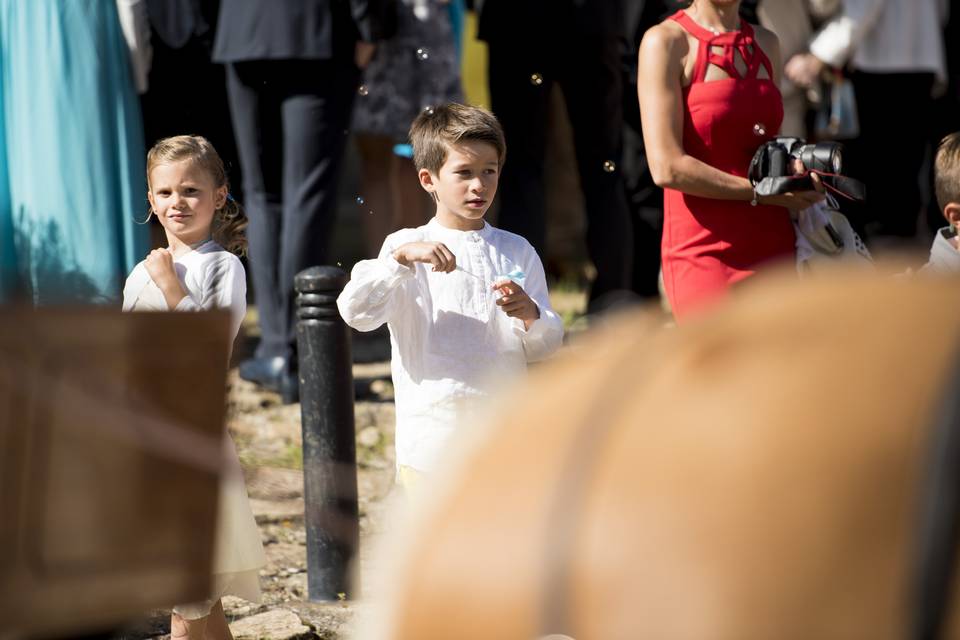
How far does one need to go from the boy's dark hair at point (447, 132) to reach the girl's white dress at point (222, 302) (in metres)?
0.56

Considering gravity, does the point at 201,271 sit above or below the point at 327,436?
above

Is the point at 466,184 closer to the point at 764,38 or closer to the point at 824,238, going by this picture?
the point at 824,238

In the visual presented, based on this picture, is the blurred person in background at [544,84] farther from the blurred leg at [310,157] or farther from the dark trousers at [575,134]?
the blurred leg at [310,157]

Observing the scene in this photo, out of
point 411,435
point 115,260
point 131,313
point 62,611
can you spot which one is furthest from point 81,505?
point 115,260

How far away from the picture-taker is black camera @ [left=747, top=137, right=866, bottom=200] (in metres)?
3.71

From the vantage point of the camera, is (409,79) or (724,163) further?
(409,79)

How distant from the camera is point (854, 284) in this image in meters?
1.30

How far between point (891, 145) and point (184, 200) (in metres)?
4.44

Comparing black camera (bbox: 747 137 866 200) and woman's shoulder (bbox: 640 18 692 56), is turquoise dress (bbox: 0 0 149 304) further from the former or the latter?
black camera (bbox: 747 137 866 200)

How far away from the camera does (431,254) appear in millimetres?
3303

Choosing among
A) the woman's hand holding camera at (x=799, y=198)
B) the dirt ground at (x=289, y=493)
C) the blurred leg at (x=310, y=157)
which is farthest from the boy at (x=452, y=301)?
the blurred leg at (x=310, y=157)

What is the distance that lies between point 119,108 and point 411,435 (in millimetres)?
2565

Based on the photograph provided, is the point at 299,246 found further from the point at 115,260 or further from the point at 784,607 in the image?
the point at 784,607

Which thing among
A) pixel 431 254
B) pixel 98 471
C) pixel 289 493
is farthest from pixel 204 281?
pixel 289 493
